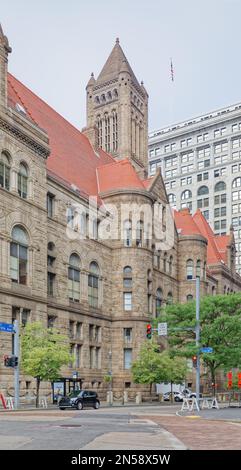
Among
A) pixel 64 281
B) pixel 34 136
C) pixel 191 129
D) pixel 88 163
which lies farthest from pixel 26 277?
pixel 191 129

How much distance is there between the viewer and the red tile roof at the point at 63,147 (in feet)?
215

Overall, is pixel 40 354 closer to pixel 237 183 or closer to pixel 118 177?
pixel 118 177

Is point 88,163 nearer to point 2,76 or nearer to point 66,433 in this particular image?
point 2,76

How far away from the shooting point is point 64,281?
196 feet

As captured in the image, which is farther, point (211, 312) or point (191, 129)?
point (191, 129)

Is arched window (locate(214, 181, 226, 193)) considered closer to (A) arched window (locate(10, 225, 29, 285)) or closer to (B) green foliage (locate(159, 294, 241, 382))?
(B) green foliage (locate(159, 294, 241, 382))

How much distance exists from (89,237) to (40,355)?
21758mm

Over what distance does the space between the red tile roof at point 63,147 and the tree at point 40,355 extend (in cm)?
1863

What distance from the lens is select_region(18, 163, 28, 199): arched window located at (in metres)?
52.7

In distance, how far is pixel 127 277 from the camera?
69062 mm

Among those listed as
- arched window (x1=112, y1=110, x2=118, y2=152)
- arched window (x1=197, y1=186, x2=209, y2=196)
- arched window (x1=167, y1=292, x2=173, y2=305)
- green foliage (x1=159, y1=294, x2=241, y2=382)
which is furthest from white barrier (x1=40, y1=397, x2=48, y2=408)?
arched window (x1=197, y1=186, x2=209, y2=196)

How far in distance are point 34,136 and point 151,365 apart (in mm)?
23107

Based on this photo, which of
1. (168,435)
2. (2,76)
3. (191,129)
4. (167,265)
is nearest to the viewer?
(168,435)

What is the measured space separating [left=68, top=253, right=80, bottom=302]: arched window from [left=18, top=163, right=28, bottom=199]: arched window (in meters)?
10.2
